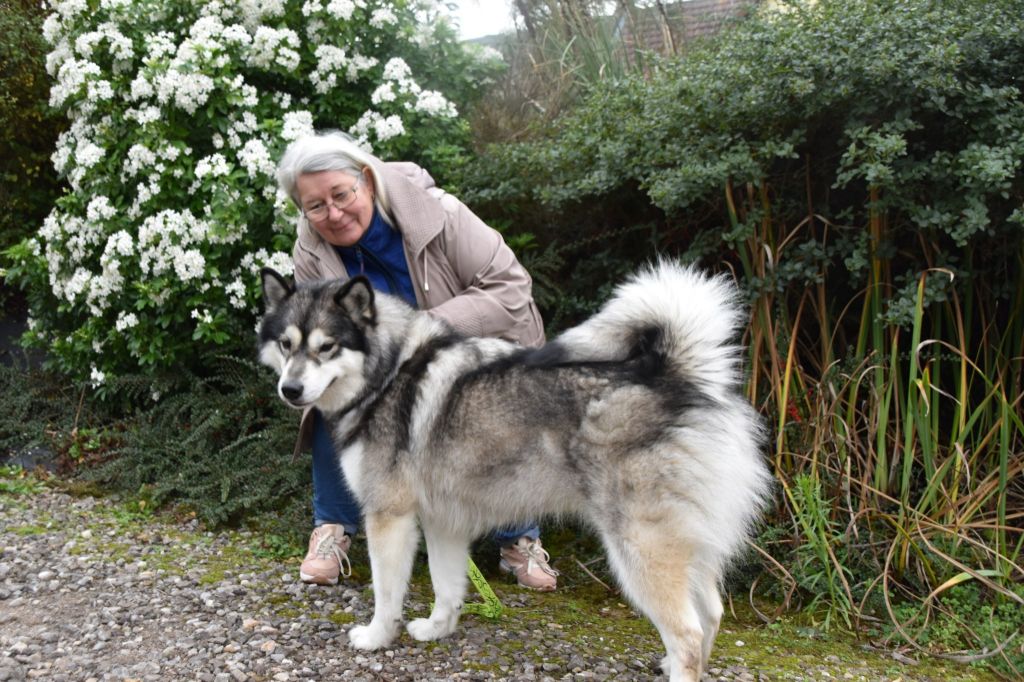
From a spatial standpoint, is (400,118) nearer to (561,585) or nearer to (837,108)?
(837,108)

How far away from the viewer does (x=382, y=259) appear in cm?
387

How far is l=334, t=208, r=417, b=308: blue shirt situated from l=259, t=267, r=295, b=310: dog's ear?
452 mm

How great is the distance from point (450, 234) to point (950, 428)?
258cm

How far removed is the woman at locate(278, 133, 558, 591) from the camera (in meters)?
3.60

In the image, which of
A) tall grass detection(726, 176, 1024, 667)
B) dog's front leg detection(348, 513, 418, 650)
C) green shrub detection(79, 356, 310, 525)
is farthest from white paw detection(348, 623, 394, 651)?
tall grass detection(726, 176, 1024, 667)

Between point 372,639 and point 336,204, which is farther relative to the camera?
point 336,204

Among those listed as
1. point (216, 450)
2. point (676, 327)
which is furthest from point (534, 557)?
point (216, 450)

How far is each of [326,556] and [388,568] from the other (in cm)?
82

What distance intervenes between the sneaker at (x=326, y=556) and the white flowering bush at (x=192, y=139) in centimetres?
142

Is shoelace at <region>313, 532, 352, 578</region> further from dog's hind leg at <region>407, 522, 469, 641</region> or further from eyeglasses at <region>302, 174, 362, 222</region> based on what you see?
eyeglasses at <region>302, 174, 362, 222</region>

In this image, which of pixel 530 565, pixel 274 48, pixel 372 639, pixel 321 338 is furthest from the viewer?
pixel 274 48

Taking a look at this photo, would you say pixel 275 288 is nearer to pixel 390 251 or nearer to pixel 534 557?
pixel 390 251

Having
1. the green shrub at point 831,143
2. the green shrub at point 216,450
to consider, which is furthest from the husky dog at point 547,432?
the green shrub at point 216,450

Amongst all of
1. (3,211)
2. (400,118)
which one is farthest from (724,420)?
(3,211)
